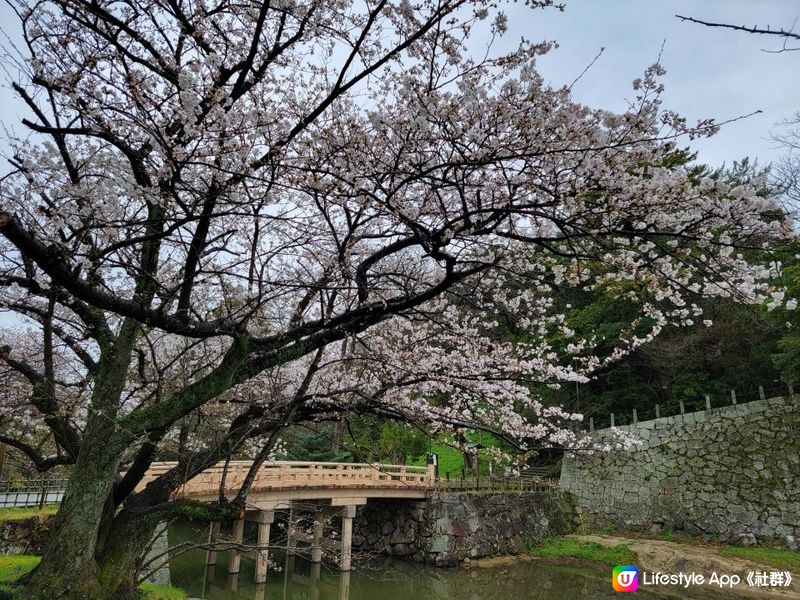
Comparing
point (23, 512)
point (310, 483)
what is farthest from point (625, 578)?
point (23, 512)

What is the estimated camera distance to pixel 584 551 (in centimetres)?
1373

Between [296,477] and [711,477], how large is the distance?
1173 cm

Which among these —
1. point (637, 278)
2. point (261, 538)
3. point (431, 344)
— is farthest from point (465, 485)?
point (637, 278)

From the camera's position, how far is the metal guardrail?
436 inches

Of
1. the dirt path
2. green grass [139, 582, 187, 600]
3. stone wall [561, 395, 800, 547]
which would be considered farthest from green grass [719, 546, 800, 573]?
green grass [139, 582, 187, 600]

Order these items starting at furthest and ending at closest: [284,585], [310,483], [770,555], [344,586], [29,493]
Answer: [310,483], [284,585], [344,586], [29,493], [770,555]

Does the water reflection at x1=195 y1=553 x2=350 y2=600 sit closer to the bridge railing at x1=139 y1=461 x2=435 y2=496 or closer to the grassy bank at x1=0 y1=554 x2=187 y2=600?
the bridge railing at x1=139 y1=461 x2=435 y2=496

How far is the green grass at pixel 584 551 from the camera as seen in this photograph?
12.7m

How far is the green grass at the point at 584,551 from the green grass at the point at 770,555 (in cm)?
228

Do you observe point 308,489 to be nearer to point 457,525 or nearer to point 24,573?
point 457,525

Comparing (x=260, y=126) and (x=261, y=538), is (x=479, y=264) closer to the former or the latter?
(x=260, y=126)

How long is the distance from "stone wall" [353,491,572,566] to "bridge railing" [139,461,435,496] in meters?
1.03

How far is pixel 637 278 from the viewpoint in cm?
377

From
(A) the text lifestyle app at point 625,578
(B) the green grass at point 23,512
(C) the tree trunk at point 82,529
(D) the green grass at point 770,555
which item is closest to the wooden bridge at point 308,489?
(B) the green grass at point 23,512
